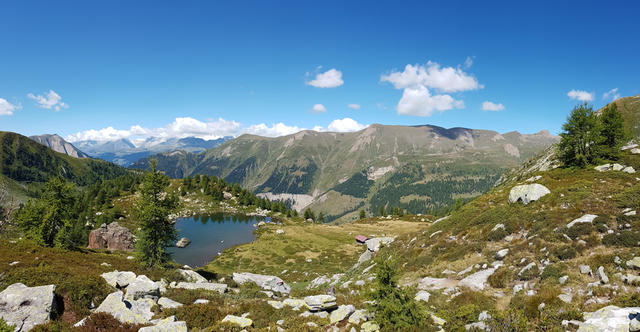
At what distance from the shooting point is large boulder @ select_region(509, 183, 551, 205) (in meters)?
32.2

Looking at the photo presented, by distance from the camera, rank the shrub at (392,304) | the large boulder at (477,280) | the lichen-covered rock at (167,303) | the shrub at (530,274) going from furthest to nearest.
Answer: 1. the large boulder at (477,280)
2. the shrub at (530,274)
3. the lichen-covered rock at (167,303)
4. the shrub at (392,304)

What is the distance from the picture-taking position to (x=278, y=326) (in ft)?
51.9

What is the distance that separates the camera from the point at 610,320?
10305 mm

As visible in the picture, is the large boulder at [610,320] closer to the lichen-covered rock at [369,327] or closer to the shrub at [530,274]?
the shrub at [530,274]

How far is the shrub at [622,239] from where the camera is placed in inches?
679

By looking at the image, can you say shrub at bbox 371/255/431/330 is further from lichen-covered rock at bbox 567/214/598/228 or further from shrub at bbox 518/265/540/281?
lichen-covered rock at bbox 567/214/598/228

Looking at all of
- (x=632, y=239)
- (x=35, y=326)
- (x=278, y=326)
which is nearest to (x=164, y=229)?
(x=35, y=326)

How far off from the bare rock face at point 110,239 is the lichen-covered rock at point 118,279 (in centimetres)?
6582

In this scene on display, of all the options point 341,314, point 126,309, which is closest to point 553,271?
point 341,314

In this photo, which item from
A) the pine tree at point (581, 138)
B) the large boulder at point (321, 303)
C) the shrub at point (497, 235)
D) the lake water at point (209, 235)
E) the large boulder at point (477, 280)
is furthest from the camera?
the lake water at point (209, 235)

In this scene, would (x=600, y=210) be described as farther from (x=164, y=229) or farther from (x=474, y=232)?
(x=164, y=229)

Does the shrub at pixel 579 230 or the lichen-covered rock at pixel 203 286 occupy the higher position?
the shrub at pixel 579 230

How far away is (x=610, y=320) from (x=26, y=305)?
28.1 meters

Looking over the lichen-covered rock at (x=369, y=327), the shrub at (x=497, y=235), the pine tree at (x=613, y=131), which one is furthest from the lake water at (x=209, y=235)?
the pine tree at (x=613, y=131)
